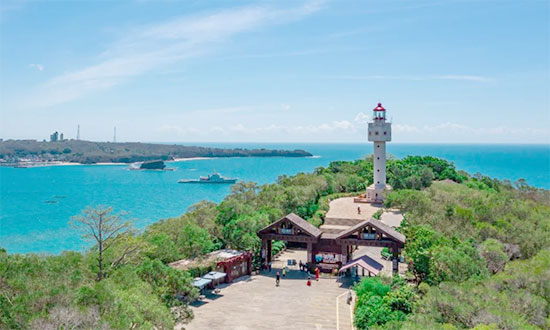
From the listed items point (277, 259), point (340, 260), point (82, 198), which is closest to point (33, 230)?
point (82, 198)

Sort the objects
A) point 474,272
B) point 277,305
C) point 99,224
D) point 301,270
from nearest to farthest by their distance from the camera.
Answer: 1. point 99,224
2. point 474,272
3. point 277,305
4. point 301,270

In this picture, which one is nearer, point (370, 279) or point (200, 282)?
point (370, 279)

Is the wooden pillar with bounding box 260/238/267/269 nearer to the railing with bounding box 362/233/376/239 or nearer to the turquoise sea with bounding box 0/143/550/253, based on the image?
the railing with bounding box 362/233/376/239

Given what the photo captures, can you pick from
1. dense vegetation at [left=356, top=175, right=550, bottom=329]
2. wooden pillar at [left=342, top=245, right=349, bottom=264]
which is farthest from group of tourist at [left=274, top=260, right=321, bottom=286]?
dense vegetation at [left=356, top=175, right=550, bottom=329]

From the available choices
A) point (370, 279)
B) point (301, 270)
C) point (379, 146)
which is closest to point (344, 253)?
point (301, 270)

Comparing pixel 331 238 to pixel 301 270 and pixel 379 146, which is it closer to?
pixel 301 270

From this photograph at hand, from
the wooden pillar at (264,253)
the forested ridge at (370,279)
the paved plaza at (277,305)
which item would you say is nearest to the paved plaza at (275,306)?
the paved plaza at (277,305)

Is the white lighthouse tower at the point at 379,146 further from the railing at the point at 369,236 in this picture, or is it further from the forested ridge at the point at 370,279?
the railing at the point at 369,236
